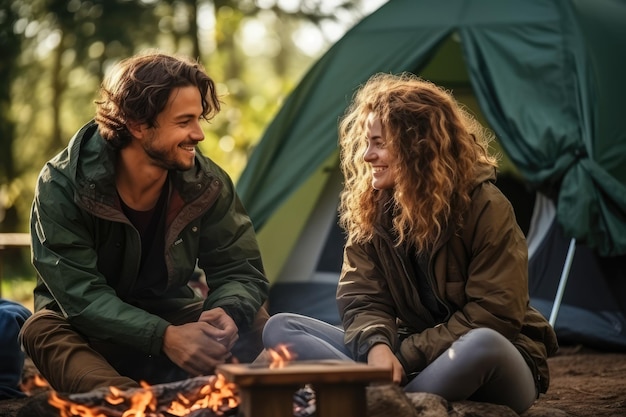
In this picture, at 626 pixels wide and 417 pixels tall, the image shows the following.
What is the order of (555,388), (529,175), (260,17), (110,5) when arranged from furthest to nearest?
(260,17), (110,5), (529,175), (555,388)

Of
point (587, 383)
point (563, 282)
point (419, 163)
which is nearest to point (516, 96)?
point (563, 282)

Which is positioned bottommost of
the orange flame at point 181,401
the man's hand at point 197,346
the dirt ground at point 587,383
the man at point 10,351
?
the dirt ground at point 587,383

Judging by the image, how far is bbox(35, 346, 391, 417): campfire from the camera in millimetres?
2789

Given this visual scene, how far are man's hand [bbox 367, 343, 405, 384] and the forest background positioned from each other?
8.37 metres

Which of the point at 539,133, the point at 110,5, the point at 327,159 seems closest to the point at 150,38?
the point at 110,5

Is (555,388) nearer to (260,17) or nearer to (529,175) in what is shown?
(529,175)

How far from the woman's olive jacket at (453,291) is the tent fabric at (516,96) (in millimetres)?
2018

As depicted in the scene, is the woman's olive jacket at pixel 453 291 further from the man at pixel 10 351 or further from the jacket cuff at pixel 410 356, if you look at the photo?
the man at pixel 10 351

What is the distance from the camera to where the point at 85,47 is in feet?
41.6

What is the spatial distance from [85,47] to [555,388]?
926cm

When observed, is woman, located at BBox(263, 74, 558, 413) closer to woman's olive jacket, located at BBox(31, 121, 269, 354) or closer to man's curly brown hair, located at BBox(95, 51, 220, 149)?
woman's olive jacket, located at BBox(31, 121, 269, 354)

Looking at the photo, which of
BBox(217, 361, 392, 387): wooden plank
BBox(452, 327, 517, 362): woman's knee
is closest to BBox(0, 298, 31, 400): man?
BBox(217, 361, 392, 387): wooden plank

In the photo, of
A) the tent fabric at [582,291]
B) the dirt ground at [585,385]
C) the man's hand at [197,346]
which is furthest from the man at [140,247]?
the tent fabric at [582,291]

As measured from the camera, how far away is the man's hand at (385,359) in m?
3.26
